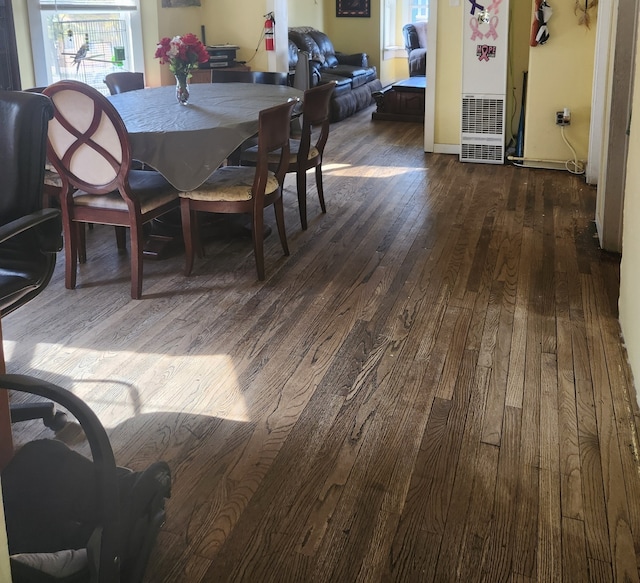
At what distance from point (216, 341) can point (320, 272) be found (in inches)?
38.0

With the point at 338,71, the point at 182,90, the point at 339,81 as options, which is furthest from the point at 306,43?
the point at 182,90

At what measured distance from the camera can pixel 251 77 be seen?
222 inches

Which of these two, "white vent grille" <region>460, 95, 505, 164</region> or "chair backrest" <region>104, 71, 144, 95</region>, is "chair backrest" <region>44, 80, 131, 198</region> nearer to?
"chair backrest" <region>104, 71, 144, 95</region>

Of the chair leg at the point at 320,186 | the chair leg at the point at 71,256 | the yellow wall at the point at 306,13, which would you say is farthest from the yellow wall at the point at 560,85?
the yellow wall at the point at 306,13

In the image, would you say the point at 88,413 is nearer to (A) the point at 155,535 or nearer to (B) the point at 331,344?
(A) the point at 155,535

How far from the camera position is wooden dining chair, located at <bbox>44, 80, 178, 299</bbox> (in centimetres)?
326

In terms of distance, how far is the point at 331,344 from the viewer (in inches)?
121

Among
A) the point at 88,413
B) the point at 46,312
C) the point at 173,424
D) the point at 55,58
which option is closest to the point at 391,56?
the point at 55,58

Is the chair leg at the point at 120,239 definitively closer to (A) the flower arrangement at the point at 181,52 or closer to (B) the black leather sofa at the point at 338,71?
(A) the flower arrangement at the point at 181,52

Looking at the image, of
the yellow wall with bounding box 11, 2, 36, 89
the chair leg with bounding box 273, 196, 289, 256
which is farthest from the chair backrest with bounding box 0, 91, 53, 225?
the yellow wall with bounding box 11, 2, 36, 89

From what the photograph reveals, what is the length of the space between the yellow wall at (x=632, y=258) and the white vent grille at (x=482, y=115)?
3.27 m

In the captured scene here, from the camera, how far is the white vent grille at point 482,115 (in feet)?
20.6

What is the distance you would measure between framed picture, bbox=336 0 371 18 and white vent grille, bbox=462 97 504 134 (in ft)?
16.4

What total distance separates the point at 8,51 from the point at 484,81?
374 cm
